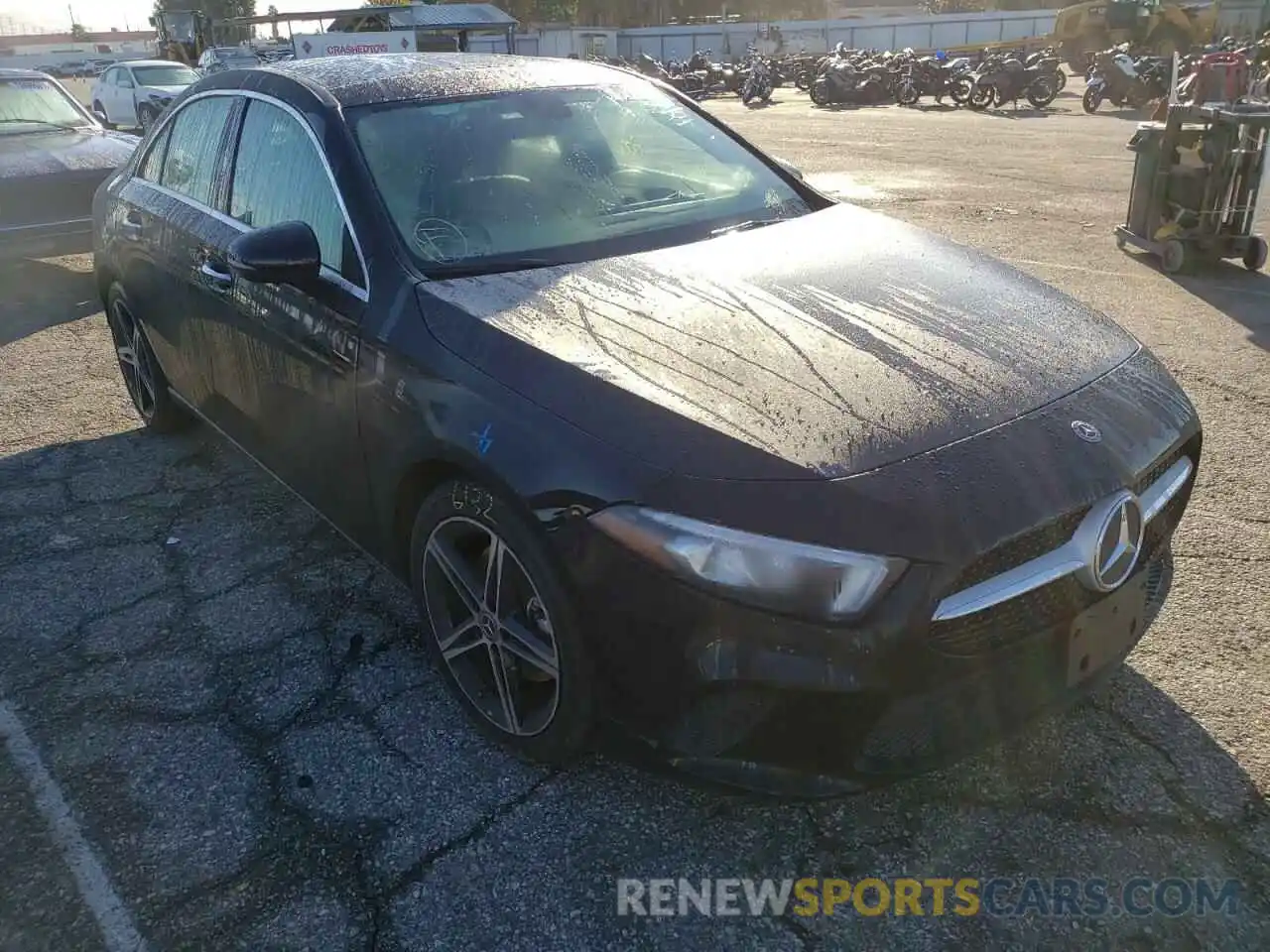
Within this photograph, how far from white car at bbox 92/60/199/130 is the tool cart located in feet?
54.0

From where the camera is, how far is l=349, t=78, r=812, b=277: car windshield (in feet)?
9.09

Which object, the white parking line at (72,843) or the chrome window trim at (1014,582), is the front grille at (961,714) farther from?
the white parking line at (72,843)

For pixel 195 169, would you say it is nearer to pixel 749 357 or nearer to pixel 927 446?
pixel 749 357

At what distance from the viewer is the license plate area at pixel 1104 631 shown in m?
2.05

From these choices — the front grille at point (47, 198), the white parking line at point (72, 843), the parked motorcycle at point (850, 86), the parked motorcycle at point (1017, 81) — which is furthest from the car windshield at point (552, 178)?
the parked motorcycle at point (850, 86)

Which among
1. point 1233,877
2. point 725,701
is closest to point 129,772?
point 725,701

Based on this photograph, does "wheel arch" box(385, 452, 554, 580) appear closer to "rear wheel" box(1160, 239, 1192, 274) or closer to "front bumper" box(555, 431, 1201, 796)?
"front bumper" box(555, 431, 1201, 796)

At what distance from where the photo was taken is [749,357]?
2.25m

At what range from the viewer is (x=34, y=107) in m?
8.87

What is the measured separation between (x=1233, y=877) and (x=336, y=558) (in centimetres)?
289

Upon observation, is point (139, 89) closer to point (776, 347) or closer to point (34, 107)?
point (34, 107)

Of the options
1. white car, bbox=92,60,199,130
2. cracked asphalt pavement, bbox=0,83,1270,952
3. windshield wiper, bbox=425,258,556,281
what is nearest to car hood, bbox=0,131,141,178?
cracked asphalt pavement, bbox=0,83,1270,952

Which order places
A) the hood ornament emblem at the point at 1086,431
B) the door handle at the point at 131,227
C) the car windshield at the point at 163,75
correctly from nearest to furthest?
the hood ornament emblem at the point at 1086,431, the door handle at the point at 131,227, the car windshield at the point at 163,75

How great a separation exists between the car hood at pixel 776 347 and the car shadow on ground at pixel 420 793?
746mm
